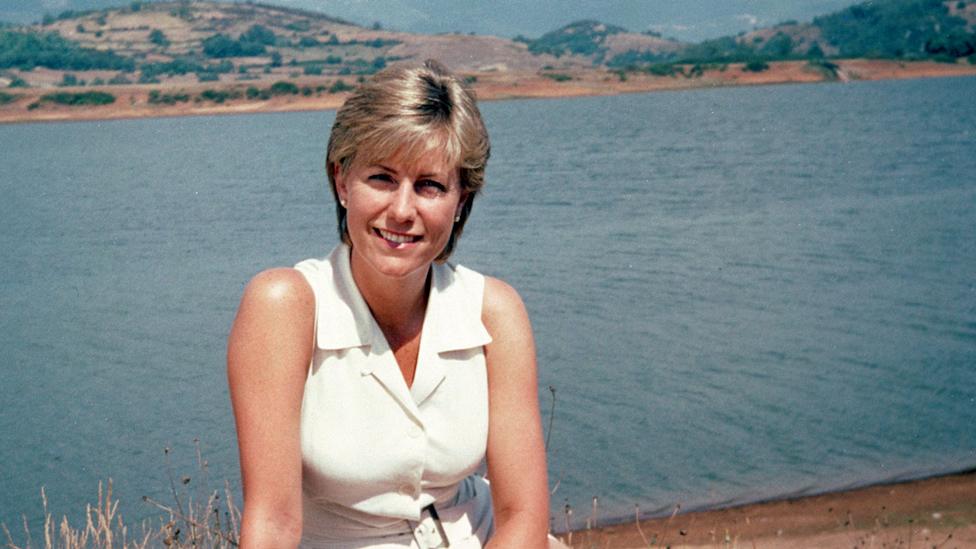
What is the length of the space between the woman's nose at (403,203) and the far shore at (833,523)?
4.04m

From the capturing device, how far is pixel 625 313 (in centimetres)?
1280

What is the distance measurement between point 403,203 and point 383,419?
53 cm

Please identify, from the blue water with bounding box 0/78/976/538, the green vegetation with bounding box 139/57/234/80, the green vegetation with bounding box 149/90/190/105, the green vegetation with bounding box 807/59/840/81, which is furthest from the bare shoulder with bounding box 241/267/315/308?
the green vegetation with bounding box 139/57/234/80

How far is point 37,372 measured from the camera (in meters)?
11.5

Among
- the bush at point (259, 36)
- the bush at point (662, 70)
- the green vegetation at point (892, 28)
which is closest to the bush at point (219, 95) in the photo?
the bush at point (662, 70)

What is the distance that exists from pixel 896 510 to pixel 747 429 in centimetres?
187

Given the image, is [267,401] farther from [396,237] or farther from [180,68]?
[180,68]

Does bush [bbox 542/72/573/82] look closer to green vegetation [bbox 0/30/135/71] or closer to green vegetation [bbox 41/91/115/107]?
green vegetation [bbox 41/91/115/107]

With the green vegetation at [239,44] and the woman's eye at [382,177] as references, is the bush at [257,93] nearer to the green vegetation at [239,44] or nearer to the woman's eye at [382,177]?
the green vegetation at [239,44]

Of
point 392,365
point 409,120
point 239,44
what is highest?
point 409,120

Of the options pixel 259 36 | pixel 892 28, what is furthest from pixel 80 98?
pixel 892 28

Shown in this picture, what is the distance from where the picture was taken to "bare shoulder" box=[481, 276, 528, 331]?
3025 mm

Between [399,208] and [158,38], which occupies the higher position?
[399,208]

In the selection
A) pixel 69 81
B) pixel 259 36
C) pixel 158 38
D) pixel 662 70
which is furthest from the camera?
pixel 259 36
